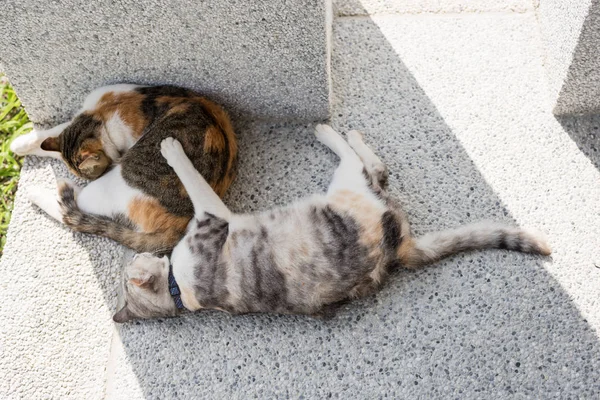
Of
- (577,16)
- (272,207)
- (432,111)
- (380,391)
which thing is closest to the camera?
(380,391)

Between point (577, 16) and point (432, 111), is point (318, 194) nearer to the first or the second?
point (432, 111)

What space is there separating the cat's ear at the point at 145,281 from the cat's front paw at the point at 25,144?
1085 mm

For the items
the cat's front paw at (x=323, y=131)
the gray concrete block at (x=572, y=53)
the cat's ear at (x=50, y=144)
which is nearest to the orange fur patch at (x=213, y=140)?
the cat's front paw at (x=323, y=131)

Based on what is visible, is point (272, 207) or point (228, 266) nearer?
point (228, 266)

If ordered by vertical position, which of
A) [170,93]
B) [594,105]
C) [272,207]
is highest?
[170,93]

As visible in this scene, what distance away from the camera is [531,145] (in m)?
2.80

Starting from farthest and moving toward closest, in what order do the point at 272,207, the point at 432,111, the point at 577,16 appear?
the point at 432,111, the point at 272,207, the point at 577,16

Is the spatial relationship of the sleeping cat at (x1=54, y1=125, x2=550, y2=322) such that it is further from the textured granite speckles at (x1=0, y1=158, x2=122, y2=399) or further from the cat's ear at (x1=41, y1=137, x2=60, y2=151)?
the cat's ear at (x1=41, y1=137, x2=60, y2=151)

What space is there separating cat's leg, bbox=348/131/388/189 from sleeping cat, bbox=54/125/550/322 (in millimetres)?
113

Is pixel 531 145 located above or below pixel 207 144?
below

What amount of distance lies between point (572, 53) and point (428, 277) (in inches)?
45.6

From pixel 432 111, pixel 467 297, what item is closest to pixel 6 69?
pixel 432 111

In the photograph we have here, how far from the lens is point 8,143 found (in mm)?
3174

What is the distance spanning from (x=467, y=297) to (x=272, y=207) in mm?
926
